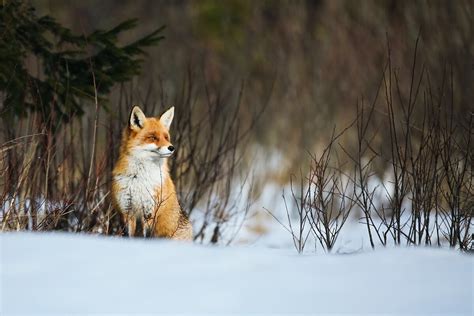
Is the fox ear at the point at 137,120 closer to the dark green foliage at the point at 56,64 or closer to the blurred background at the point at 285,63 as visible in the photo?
the dark green foliage at the point at 56,64

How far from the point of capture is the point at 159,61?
17.4 metres

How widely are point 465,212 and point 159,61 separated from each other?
12.6 meters

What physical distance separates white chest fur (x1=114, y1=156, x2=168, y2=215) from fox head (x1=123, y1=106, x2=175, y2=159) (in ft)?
0.28

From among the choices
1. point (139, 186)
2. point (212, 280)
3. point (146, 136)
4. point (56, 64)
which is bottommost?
point (212, 280)

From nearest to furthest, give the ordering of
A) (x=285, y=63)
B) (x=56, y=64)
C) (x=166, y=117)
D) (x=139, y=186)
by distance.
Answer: (x=139, y=186) < (x=166, y=117) < (x=56, y=64) < (x=285, y=63)

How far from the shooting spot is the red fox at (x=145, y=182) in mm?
5762

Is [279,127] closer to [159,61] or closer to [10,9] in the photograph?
[159,61]

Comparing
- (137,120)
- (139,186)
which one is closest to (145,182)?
(139,186)

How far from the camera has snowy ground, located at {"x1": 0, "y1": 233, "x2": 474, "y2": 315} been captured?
3.19 metres

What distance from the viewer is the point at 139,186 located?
5.77 m

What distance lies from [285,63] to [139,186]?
11328mm

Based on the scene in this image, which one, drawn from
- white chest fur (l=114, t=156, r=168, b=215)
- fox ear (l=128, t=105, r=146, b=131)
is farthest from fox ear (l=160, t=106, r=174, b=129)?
white chest fur (l=114, t=156, r=168, b=215)

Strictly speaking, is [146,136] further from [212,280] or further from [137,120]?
[212,280]

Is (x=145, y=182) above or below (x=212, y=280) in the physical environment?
above
